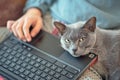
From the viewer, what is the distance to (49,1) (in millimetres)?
1123

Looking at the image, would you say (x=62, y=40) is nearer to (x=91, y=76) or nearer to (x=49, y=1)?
(x=91, y=76)

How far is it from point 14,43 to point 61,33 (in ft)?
0.52

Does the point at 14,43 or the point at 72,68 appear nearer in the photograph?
the point at 72,68

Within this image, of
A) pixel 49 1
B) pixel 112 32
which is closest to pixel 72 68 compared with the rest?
pixel 112 32

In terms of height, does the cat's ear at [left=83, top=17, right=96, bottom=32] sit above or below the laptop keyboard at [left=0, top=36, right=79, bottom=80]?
above

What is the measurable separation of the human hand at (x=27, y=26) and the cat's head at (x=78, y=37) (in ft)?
0.39

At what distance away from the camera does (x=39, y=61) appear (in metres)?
0.86

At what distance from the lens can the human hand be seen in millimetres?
951

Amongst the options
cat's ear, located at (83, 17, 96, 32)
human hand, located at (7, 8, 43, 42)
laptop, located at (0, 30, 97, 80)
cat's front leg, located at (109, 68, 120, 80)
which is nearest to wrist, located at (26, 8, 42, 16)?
human hand, located at (7, 8, 43, 42)

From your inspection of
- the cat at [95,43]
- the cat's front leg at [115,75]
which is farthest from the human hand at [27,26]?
the cat's front leg at [115,75]

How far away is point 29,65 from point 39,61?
3 cm

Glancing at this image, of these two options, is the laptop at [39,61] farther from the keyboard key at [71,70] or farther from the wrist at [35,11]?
the wrist at [35,11]

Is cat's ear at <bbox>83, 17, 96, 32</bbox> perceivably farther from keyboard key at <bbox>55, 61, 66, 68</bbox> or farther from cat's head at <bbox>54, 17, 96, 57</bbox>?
keyboard key at <bbox>55, 61, 66, 68</bbox>

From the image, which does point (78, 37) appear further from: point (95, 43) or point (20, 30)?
point (20, 30)
